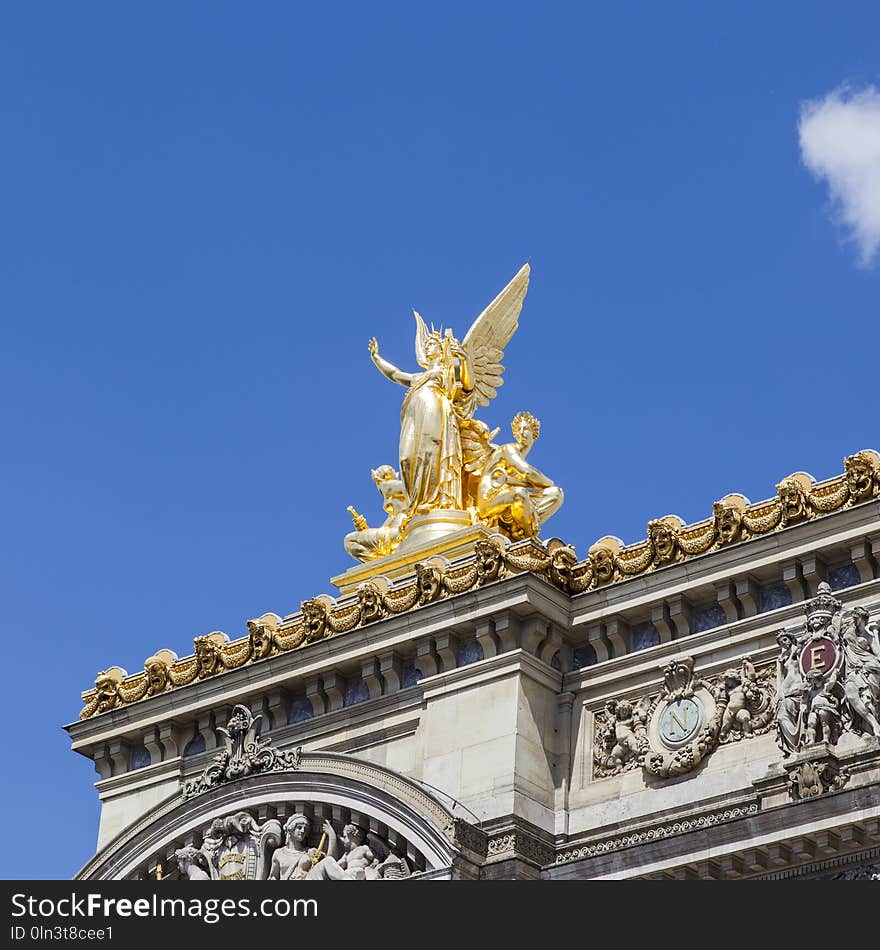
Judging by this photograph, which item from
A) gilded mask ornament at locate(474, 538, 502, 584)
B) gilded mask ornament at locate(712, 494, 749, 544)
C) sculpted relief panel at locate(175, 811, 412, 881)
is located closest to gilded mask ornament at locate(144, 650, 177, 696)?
sculpted relief panel at locate(175, 811, 412, 881)

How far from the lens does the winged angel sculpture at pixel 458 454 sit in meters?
36.7

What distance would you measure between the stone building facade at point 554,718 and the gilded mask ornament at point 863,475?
0.08 feet

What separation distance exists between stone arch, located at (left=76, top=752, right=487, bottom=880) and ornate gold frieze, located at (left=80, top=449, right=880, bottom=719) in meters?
1.80

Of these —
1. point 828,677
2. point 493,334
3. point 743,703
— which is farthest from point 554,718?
point 493,334

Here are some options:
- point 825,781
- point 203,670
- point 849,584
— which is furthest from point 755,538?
point 203,670

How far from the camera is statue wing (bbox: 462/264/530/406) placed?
38219 millimetres

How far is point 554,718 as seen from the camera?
3378 cm

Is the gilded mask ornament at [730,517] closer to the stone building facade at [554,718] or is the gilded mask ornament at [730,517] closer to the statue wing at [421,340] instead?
the stone building facade at [554,718]

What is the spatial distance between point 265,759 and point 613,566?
4827 millimetres

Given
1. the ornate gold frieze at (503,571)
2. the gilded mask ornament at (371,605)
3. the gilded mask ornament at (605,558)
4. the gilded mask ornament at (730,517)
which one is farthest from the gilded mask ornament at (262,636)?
the gilded mask ornament at (730,517)

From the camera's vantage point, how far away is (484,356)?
3838 centimetres

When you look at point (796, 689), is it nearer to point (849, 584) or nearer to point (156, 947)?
point (849, 584)

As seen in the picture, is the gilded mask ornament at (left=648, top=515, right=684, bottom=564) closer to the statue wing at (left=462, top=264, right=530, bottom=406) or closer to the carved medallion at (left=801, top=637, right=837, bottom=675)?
the carved medallion at (left=801, top=637, right=837, bottom=675)

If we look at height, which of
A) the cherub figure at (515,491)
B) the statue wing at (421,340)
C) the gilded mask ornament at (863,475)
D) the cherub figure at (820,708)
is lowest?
the cherub figure at (820,708)
